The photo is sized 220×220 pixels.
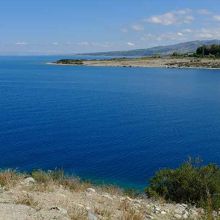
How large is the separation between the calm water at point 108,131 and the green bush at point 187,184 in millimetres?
7575

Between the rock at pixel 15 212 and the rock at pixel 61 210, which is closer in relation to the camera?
the rock at pixel 15 212

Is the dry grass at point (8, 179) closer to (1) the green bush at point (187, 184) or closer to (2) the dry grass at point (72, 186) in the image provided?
(2) the dry grass at point (72, 186)

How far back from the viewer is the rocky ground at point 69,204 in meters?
8.46

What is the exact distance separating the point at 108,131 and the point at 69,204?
24.0 metres

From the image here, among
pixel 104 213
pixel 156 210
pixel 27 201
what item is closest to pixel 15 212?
pixel 27 201

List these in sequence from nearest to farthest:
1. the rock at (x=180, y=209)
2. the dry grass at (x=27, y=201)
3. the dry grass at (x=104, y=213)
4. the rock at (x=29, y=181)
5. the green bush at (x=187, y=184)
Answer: the dry grass at (x=104, y=213)
the dry grass at (x=27, y=201)
the rock at (x=180, y=209)
the rock at (x=29, y=181)
the green bush at (x=187, y=184)

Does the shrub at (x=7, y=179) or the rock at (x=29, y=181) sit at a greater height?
the shrub at (x=7, y=179)

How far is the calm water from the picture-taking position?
24.7 meters

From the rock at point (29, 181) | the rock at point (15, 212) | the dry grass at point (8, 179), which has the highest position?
the rock at point (15, 212)

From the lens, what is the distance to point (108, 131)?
33.7 m

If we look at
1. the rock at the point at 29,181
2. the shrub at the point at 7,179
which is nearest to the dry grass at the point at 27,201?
the shrub at the point at 7,179

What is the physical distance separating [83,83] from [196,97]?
24887 mm

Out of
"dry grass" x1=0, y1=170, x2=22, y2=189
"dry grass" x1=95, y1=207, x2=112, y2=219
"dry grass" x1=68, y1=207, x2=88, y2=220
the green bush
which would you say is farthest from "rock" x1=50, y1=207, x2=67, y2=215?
the green bush

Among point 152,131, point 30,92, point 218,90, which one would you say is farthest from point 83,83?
point 152,131
